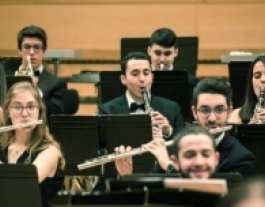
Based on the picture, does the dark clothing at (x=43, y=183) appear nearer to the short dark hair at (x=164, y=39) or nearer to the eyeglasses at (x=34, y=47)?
the eyeglasses at (x=34, y=47)

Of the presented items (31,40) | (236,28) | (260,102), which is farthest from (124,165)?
(236,28)

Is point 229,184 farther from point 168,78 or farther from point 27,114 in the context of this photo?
point 168,78

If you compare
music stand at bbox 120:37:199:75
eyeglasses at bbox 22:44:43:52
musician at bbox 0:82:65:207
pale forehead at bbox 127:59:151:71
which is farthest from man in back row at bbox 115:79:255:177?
music stand at bbox 120:37:199:75

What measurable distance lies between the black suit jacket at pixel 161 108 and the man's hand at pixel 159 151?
82cm

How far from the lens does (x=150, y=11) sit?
262 inches

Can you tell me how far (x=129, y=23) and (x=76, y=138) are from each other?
318 centimetres

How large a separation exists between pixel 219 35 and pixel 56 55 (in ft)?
5.95

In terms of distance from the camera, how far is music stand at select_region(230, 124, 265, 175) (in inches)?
135

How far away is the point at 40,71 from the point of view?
15.5 ft

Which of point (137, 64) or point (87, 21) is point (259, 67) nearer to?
point (137, 64)

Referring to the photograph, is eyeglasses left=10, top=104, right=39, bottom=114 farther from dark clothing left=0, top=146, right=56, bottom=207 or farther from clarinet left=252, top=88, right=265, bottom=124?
clarinet left=252, top=88, right=265, bottom=124

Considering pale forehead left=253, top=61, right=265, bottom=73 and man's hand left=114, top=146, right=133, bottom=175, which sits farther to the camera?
pale forehead left=253, top=61, right=265, bottom=73

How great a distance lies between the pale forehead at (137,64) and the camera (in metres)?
4.32

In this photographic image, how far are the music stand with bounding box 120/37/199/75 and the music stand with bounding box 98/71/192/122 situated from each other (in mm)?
753
